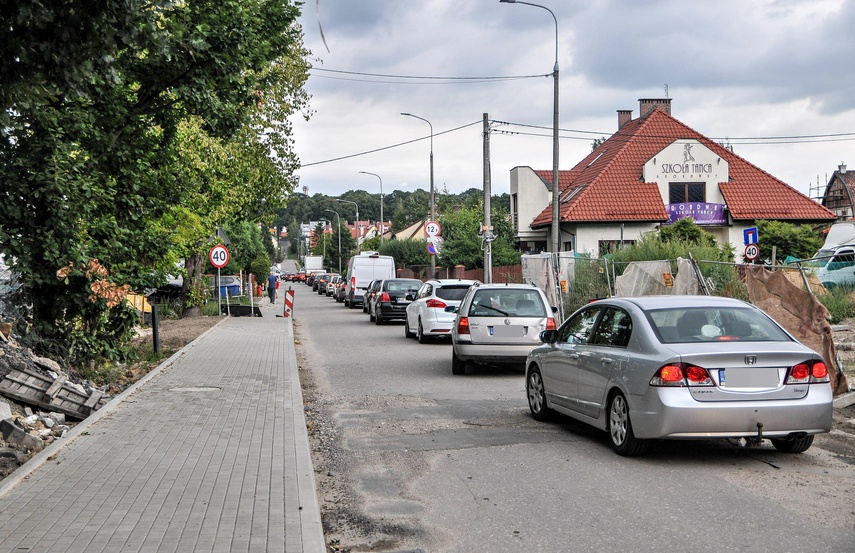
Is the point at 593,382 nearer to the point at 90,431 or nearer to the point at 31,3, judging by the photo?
the point at 90,431

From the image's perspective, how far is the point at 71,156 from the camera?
42.2 ft

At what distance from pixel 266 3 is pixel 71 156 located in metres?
3.82

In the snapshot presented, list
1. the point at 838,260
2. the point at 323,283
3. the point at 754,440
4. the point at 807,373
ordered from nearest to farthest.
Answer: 1. the point at 807,373
2. the point at 754,440
3. the point at 838,260
4. the point at 323,283

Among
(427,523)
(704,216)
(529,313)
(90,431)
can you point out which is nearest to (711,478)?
(427,523)

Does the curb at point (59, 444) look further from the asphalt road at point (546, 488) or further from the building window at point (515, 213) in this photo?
the building window at point (515, 213)

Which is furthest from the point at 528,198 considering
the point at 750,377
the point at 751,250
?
the point at 750,377

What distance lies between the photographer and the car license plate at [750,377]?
746 cm

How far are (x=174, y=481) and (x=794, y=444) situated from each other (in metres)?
5.30

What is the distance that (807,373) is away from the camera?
24.8ft

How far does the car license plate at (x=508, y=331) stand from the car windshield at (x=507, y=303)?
225 millimetres

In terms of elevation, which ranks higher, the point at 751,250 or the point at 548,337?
the point at 751,250

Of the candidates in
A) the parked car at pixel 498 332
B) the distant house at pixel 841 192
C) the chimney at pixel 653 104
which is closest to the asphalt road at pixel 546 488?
the parked car at pixel 498 332

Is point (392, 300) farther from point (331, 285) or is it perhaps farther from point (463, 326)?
point (331, 285)

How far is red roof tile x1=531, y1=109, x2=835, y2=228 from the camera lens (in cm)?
3909
